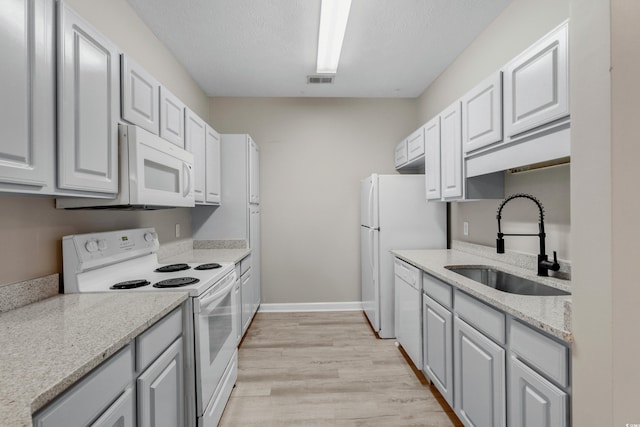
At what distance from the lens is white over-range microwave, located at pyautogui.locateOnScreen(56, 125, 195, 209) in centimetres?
148

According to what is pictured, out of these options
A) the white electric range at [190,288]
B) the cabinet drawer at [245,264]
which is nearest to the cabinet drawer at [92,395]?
the white electric range at [190,288]

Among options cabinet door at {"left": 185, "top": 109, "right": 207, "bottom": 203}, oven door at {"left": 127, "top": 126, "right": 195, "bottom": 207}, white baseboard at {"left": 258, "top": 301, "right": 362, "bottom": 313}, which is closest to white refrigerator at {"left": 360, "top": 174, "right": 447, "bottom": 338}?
white baseboard at {"left": 258, "top": 301, "right": 362, "bottom": 313}

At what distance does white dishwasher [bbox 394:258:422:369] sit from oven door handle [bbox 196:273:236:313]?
4.48ft

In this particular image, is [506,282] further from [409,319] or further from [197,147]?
[197,147]

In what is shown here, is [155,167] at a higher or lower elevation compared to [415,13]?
lower

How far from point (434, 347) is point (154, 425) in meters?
1.64

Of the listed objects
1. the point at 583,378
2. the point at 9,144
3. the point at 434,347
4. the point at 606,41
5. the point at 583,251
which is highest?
the point at 606,41

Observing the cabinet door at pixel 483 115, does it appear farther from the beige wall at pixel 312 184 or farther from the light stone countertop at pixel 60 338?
the light stone countertop at pixel 60 338

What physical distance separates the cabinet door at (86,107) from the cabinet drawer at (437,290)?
74.4 inches

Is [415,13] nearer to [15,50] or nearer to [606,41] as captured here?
[606,41]

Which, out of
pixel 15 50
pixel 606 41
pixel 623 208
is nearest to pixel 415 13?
pixel 606 41

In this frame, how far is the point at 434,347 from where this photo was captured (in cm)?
201

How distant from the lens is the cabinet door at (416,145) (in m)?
2.97

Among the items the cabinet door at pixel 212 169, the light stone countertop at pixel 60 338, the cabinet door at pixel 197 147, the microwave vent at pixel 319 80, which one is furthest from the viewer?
the microwave vent at pixel 319 80
